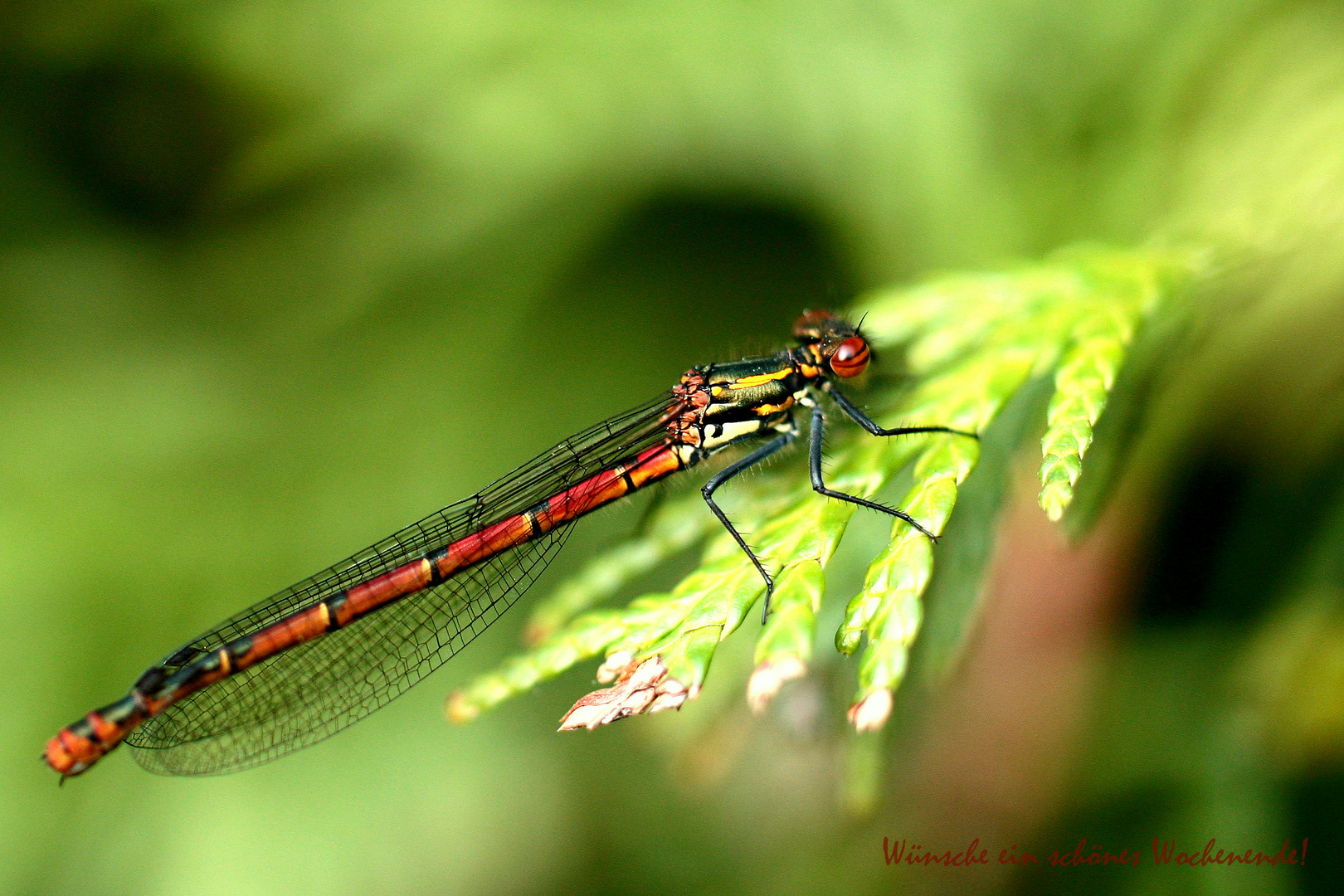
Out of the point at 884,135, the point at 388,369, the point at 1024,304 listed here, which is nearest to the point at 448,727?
the point at 388,369

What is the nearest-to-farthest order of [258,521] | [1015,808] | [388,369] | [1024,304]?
[1024,304] → [1015,808] → [258,521] → [388,369]

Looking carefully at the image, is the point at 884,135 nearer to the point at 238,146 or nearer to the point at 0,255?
the point at 238,146

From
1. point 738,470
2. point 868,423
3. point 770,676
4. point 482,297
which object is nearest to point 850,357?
point 868,423

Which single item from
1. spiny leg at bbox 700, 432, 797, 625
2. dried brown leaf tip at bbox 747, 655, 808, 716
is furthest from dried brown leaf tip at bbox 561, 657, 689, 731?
spiny leg at bbox 700, 432, 797, 625

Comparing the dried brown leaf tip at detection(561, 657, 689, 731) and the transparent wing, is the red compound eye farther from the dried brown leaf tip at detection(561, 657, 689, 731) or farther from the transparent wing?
the dried brown leaf tip at detection(561, 657, 689, 731)

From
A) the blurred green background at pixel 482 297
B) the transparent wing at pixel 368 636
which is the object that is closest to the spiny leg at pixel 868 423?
the blurred green background at pixel 482 297

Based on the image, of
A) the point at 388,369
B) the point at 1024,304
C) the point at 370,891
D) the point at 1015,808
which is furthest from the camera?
the point at 388,369
